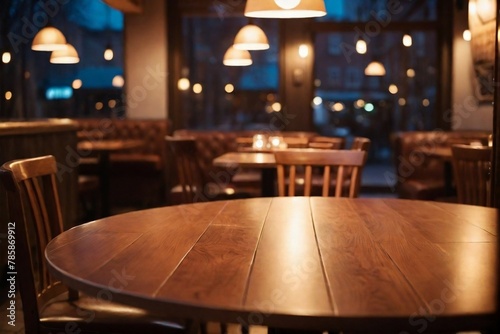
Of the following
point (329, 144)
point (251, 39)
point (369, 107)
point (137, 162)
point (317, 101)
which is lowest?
point (137, 162)

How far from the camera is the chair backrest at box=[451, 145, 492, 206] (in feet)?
11.6

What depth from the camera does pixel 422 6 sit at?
923 centimetres

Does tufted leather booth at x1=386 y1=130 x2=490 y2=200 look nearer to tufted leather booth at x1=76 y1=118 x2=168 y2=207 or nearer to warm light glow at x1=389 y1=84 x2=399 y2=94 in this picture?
warm light glow at x1=389 y1=84 x2=399 y2=94

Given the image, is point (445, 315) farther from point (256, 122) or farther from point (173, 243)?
point (256, 122)

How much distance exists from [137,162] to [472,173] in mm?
5686

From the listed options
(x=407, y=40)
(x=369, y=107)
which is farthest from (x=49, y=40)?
(x=369, y=107)

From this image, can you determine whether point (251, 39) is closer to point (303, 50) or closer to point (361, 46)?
point (303, 50)

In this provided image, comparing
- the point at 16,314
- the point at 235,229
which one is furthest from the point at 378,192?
the point at 235,229

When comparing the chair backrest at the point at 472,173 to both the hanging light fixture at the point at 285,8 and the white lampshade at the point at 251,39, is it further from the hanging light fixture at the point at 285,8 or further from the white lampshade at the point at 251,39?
the white lampshade at the point at 251,39

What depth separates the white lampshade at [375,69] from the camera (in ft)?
31.1

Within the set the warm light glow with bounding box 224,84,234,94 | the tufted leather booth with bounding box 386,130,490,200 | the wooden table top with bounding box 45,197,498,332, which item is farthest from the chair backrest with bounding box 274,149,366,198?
the warm light glow with bounding box 224,84,234,94

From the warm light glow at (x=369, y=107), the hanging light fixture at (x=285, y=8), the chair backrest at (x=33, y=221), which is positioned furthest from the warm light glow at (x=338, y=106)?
the chair backrest at (x=33, y=221)

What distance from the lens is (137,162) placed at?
8680 millimetres

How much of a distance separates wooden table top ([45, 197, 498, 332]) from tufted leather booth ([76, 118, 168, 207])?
21.5 ft
